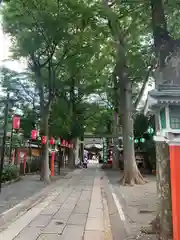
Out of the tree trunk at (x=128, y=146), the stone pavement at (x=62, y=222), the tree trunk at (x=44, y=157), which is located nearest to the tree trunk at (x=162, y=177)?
the stone pavement at (x=62, y=222)

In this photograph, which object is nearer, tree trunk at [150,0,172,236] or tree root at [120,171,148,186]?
tree trunk at [150,0,172,236]

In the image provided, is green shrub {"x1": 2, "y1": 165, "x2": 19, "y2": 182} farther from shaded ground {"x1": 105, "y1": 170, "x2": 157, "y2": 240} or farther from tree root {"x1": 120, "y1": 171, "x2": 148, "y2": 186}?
shaded ground {"x1": 105, "y1": 170, "x2": 157, "y2": 240}

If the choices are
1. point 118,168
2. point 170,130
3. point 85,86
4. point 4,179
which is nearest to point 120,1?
point 170,130

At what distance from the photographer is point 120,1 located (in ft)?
27.4

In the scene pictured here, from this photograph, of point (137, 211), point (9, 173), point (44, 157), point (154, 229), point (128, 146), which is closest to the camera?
point (154, 229)

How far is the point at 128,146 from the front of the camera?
685 inches

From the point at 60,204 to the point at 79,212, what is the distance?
1.54 meters

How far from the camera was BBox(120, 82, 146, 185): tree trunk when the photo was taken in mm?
16672

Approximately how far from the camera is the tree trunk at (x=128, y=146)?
656 inches

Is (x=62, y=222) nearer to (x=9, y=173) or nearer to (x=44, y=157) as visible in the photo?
(x=9, y=173)

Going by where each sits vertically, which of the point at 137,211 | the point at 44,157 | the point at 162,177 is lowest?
the point at 137,211

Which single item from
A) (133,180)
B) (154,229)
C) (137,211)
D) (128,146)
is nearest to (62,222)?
(154,229)

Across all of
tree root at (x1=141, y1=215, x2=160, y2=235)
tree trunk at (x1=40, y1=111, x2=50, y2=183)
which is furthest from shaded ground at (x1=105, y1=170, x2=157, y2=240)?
tree trunk at (x1=40, y1=111, x2=50, y2=183)

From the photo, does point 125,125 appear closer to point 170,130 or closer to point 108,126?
point 170,130
